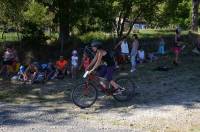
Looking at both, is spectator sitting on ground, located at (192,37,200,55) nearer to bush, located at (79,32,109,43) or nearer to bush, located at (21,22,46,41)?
bush, located at (79,32,109,43)

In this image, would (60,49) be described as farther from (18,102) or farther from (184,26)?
(184,26)

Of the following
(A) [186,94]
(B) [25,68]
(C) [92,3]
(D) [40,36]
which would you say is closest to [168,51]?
(C) [92,3]

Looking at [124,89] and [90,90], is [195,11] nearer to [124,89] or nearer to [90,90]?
[124,89]

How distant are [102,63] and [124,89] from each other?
104 cm

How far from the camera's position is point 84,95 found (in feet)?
44.0

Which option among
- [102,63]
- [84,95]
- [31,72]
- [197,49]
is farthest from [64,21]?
[84,95]

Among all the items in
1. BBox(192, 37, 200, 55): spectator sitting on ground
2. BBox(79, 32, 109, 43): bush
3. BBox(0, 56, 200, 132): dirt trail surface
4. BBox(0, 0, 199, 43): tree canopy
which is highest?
BBox(0, 0, 199, 43): tree canopy

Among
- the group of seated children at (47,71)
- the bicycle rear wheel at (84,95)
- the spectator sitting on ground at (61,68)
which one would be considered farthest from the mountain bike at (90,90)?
the spectator sitting on ground at (61,68)

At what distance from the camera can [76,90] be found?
1334 cm

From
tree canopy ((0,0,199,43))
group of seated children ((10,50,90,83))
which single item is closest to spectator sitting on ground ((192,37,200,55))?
tree canopy ((0,0,199,43))

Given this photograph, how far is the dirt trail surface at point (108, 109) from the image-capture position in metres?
11.2

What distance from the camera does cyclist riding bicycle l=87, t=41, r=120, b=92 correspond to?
1306 cm

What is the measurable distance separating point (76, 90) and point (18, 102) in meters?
2.37

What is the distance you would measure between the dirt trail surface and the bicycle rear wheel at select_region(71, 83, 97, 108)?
19 cm
